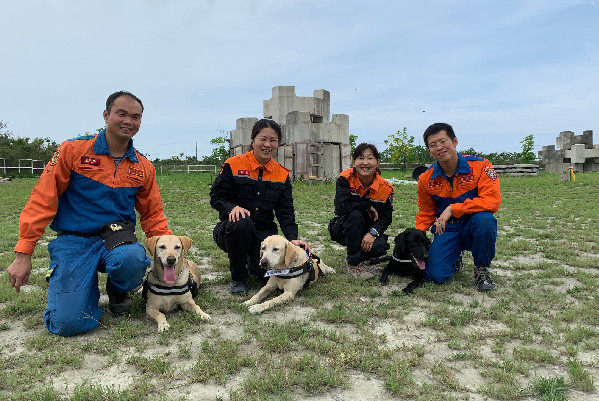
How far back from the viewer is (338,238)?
17.1ft

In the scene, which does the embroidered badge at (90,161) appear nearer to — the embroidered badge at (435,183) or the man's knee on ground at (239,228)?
the man's knee on ground at (239,228)

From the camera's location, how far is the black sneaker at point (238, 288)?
4.26 metres

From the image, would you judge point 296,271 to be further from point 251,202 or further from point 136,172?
point 136,172

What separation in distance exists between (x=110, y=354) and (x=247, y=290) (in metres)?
1.71

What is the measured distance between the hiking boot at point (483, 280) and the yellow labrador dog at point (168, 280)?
8.88 feet

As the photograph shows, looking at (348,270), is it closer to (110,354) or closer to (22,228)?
(110,354)

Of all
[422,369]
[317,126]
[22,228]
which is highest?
[317,126]

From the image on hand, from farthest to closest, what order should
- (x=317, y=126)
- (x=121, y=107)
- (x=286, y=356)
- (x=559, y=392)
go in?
1. (x=317, y=126)
2. (x=121, y=107)
3. (x=286, y=356)
4. (x=559, y=392)

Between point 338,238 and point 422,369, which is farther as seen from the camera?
point 338,238

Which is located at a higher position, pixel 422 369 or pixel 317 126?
pixel 317 126

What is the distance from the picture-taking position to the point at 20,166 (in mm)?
31953

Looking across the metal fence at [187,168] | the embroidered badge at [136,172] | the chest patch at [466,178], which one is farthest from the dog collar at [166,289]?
the metal fence at [187,168]

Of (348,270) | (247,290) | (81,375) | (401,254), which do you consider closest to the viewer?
(81,375)

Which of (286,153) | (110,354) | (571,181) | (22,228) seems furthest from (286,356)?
(571,181)
